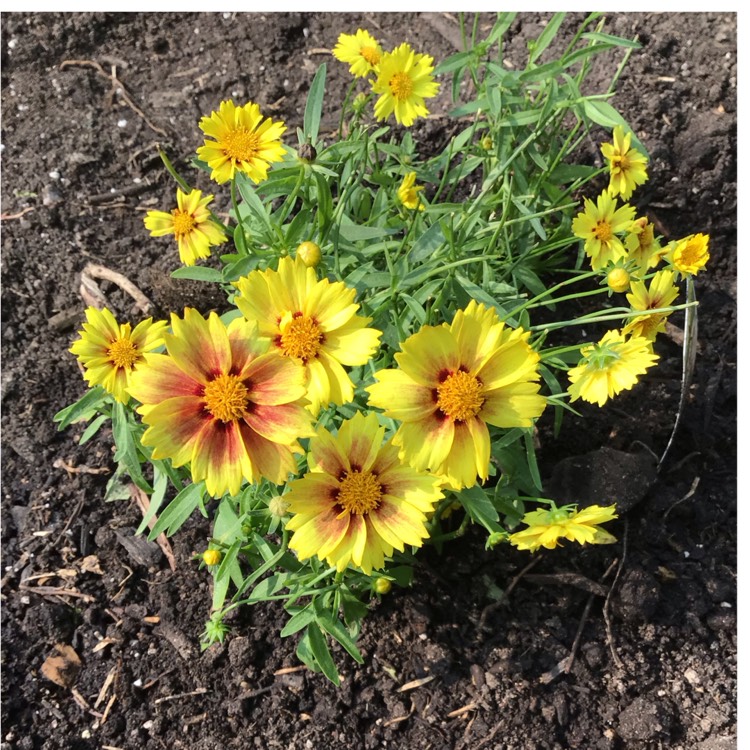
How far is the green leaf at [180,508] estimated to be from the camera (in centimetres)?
195

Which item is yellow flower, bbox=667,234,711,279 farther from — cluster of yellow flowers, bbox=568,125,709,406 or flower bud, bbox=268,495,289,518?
flower bud, bbox=268,495,289,518

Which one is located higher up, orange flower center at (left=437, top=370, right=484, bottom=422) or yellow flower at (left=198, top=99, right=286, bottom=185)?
yellow flower at (left=198, top=99, right=286, bottom=185)

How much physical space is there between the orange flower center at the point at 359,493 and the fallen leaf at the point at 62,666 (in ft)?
4.23

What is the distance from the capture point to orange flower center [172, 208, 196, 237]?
7.30 feet

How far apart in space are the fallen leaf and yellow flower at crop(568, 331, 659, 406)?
5.84 ft

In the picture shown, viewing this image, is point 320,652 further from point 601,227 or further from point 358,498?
point 601,227

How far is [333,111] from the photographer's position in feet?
10.8

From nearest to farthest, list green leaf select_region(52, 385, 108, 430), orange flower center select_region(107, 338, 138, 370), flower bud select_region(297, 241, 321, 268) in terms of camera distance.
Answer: flower bud select_region(297, 241, 321, 268)
orange flower center select_region(107, 338, 138, 370)
green leaf select_region(52, 385, 108, 430)

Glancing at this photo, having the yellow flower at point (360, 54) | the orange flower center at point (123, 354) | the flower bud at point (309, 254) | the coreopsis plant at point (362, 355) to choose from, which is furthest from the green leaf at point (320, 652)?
the yellow flower at point (360, 54)

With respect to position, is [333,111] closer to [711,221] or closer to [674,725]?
[711,221]

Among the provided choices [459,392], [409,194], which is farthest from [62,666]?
[409,194]

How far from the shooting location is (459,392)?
1.52m

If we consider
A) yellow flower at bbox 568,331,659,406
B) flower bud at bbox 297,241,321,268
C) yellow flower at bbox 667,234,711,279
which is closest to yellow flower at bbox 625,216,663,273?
yellow flower at bbox 667,234,711,279

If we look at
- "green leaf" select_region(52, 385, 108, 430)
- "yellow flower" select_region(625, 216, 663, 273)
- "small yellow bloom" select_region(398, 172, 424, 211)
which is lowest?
"green leaf" select_region(52, 385, 108, 430)
